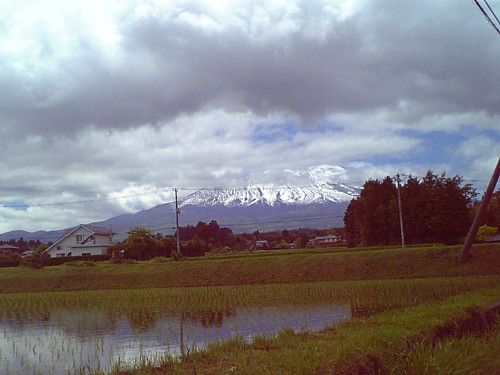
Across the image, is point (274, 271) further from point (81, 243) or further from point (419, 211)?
point (81, 243)

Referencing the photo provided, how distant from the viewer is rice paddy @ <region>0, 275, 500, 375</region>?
1207 centimetres

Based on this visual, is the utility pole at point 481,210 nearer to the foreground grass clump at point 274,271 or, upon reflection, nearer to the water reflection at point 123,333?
the foreground grass clump at point 274,271

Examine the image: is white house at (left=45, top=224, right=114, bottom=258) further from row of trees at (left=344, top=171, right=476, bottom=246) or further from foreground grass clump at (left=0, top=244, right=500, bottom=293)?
row of trees at (left=344, top=171, right=476, bottom=246)

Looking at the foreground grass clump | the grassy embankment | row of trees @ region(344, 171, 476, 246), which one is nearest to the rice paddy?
the grassy embankment

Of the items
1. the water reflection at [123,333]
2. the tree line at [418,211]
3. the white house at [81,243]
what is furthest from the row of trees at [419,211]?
the white house at [81,243]

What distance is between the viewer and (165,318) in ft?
58.4

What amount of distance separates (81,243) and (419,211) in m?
50.8

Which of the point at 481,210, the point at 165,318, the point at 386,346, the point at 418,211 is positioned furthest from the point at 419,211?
the point at 386,346

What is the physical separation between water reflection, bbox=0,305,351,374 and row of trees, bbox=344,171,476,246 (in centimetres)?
3569

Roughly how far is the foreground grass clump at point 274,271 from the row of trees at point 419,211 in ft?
64.1

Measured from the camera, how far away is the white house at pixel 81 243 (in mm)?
73688

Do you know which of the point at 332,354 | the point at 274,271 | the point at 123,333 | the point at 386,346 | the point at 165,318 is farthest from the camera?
the point at 274,271

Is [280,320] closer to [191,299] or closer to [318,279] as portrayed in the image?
[191,299]

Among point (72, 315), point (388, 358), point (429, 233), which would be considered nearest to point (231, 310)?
point (72, 315)
